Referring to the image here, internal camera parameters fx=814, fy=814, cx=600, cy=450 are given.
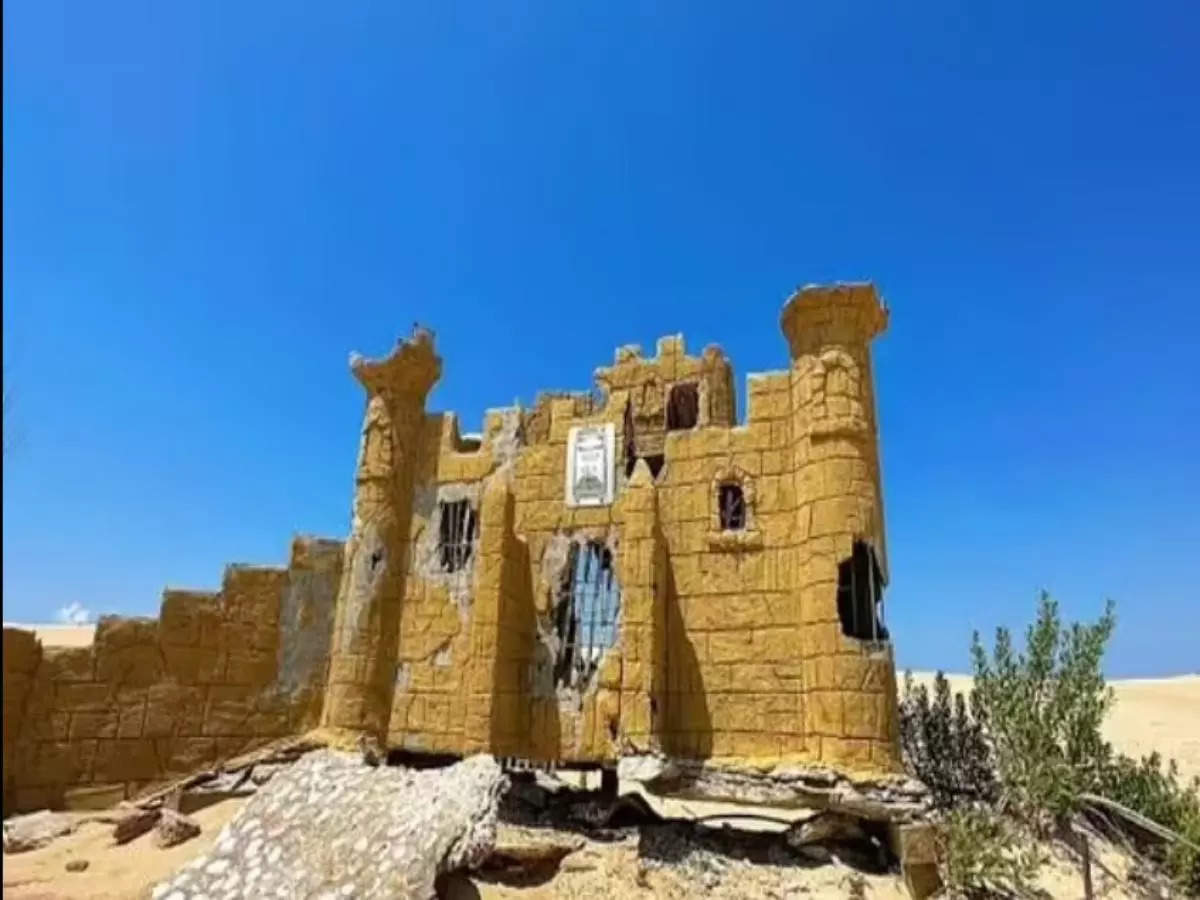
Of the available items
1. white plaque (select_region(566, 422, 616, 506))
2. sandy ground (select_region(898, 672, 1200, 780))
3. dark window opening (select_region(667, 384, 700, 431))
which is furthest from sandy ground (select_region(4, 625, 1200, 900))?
sandy ground (select_region(898, 672, 1200, 780))

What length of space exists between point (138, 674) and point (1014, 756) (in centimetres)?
1657

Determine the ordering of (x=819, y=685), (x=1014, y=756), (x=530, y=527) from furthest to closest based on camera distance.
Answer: (x=530, y=527) < (x=1014, y=756) < (x=819, y=685)

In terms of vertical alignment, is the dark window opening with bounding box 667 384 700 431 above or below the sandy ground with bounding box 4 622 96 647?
above

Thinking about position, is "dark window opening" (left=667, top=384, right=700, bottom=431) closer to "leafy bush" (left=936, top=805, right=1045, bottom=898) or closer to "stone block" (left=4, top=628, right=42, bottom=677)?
"leafy bush" (left=936, top=805, right=1045, bottom=898)

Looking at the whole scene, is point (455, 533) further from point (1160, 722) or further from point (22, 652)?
point (1160, 722)

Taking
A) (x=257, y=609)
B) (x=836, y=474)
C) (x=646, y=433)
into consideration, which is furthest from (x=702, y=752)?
(x=257, y=609)

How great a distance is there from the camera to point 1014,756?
1491cm

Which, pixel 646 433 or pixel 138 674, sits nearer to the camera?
pixel 138 674

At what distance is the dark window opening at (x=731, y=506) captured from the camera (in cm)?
1503

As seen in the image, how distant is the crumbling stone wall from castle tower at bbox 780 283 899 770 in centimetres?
1001

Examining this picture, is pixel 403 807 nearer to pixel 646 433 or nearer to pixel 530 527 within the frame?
pixel 530 527

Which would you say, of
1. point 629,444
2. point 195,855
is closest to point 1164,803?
→ point 629,444

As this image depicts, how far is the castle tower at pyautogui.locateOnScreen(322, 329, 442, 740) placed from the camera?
1647 centimetres

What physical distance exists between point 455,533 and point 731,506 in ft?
19.7
